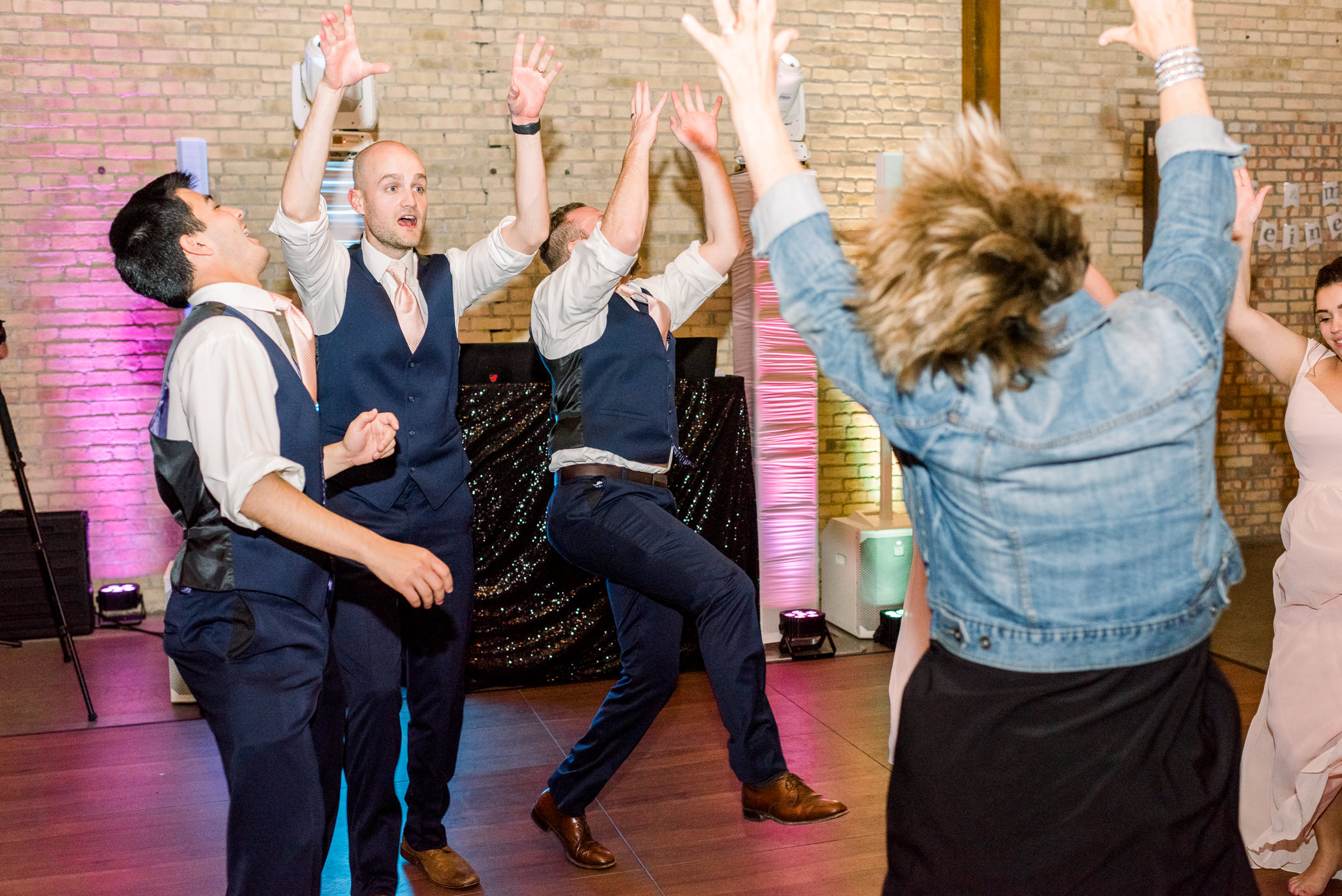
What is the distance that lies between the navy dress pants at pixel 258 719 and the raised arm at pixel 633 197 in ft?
4.16

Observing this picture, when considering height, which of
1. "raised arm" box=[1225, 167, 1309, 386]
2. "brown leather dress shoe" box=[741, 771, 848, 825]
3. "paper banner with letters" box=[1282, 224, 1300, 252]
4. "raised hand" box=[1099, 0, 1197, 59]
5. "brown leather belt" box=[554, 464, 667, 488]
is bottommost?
"brown leather dress shoe" box=[741, 771, 848, 825]

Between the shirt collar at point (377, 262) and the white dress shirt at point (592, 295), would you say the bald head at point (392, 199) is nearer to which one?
the shirt collar at point (377, 262)

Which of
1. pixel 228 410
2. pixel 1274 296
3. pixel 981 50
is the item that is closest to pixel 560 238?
pixel 228 410

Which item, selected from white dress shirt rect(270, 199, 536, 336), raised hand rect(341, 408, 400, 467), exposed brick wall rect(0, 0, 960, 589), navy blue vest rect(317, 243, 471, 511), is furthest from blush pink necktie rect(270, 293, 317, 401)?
exposed brick wall rect(0, 0, 960, 589)

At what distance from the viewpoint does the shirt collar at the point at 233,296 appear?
189 centimetres

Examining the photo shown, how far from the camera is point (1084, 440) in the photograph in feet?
3.69

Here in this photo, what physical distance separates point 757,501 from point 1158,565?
12.8 feet

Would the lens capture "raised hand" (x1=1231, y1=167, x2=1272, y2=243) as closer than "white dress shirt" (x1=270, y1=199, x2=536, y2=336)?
Yes

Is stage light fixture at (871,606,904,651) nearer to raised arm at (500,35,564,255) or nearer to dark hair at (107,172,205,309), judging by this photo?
raised arm at (500,35,564,255)

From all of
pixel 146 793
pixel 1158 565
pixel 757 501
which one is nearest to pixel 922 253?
pixel 1158 565

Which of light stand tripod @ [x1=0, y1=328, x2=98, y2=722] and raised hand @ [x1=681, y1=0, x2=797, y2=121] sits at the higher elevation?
raised hand @ [x1=681, y1=0, x2=797, y2=121]

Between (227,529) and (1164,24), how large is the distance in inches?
60.4

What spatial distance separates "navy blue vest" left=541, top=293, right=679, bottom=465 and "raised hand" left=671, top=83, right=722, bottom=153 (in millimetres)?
454

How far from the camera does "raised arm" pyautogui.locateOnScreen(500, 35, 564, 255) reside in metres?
2.77
